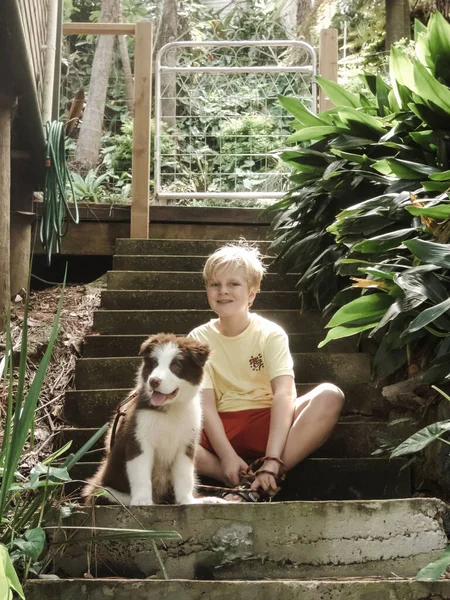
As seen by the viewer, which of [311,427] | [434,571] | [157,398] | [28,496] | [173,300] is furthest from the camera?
[173,300]

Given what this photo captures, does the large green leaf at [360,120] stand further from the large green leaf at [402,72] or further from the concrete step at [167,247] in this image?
the concrete step at [167,247]

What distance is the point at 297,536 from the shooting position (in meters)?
2.39

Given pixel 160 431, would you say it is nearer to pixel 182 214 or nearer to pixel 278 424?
pixel 278 424

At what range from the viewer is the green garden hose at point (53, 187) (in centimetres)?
548

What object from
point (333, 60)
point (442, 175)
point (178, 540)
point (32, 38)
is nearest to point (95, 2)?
point (333, 60)

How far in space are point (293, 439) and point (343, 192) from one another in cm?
150

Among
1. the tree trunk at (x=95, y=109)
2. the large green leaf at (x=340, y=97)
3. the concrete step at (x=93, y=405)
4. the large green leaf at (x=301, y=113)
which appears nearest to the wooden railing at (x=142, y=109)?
the large green leaf at (x=301, y=113)

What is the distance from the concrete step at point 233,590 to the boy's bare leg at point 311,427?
110 cm

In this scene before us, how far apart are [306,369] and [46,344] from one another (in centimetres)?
142

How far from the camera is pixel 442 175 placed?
333 centimetres

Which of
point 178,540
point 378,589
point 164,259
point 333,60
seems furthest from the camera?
point 333,60

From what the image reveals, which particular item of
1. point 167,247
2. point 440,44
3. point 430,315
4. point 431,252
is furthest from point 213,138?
point 430,315

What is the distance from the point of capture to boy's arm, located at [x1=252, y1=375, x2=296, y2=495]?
9.99 feet

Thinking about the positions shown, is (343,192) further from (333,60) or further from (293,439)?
(333,60)
